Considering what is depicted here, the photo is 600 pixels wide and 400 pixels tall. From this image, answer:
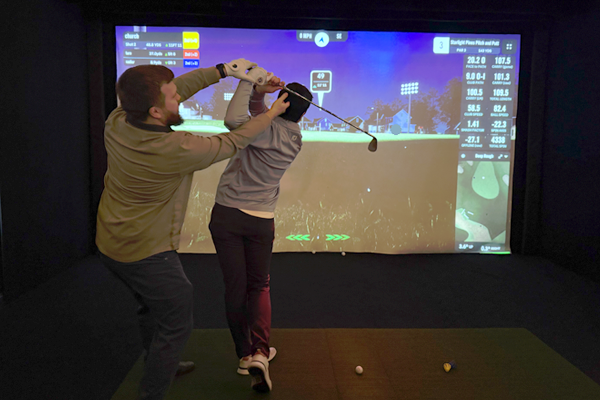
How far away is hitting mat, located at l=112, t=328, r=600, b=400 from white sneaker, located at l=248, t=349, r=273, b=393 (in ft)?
0.12

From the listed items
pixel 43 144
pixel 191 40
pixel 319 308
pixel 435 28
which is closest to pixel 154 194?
pixel 319 308

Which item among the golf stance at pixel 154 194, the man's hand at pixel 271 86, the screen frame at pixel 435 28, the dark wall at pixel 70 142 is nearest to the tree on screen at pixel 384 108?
the screen frame at pixel 435 28

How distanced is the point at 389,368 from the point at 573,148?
120 inches

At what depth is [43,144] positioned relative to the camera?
3.12 m

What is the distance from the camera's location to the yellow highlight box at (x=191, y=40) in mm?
3836

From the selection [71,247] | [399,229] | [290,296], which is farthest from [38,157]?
[399,229]

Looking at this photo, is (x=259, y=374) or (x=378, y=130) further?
(x=378, y=130)

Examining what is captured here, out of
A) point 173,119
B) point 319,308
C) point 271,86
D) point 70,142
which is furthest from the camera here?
point 70,142

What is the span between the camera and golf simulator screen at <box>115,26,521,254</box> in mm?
3891

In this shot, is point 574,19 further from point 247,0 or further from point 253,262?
point 253,262

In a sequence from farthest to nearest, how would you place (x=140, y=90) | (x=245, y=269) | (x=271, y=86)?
1. (x=245, y=269)
2. (x=271, y=86)
3. (x=140, y=90)

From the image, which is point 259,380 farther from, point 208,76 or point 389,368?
point 208,76

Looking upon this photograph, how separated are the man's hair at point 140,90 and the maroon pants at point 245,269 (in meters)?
0.54

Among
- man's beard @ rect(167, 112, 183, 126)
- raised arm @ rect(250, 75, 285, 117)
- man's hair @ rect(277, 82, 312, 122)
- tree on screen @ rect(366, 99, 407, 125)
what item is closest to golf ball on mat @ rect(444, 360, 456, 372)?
man's hair @ rect(277, 82, 312, 122)
